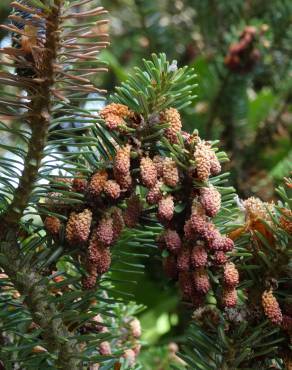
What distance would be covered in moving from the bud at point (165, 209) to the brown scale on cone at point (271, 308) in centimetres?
9

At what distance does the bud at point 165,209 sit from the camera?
0.38m

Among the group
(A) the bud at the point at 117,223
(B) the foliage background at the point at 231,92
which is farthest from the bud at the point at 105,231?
(B) the foliage background at the point at 231,92

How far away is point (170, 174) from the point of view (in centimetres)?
39

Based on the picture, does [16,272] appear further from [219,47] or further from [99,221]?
[219,47]

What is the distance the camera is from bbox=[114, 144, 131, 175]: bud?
376 mm

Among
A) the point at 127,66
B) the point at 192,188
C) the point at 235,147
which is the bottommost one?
the point at 192,188

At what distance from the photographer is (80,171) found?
15.4 inches

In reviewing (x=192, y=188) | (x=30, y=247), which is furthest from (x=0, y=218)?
(x=192, y=188)

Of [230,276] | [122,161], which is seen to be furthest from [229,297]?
[122,161]

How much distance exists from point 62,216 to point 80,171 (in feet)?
0.10

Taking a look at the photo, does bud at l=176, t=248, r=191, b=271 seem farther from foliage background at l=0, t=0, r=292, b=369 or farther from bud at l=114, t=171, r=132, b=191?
foliage background at l=0, t=0, r=292, b=369

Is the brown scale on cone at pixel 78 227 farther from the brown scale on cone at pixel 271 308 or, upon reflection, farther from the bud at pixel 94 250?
→ the brown scale on cone at pixel 271 308

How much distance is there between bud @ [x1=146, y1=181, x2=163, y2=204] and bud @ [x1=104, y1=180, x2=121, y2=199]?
0.06 ft

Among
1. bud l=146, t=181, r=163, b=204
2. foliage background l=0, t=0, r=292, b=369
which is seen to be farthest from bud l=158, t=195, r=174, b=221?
foliage background l=0, t=0, r=292, b=369
